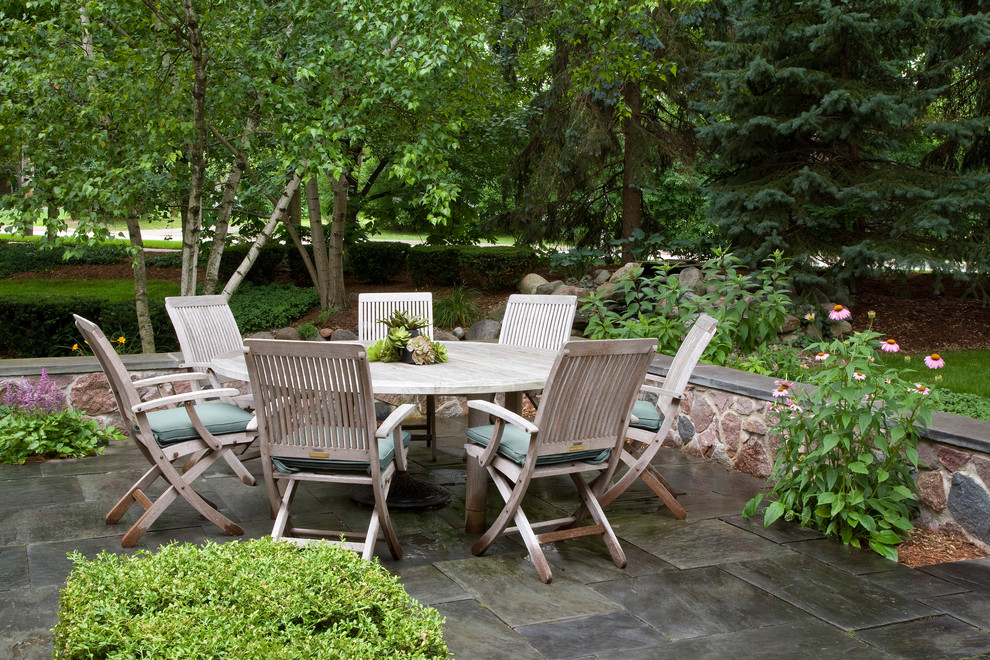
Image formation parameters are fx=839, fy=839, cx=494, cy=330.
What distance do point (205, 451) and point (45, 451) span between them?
1.76 m

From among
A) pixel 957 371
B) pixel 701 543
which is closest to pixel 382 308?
pixel 701 543

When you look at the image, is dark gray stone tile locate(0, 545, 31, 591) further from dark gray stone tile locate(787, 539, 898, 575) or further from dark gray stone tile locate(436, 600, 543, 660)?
dark gray stone tile locate(787, 539, 898, 575)

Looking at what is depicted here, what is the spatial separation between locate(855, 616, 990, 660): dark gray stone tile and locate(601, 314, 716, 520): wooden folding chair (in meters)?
1.30

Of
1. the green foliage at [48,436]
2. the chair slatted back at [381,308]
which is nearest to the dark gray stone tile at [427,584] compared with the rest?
the chair slatted back at [381,308]

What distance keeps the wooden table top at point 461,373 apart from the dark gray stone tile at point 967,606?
5.66 ft

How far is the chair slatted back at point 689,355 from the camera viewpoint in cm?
397

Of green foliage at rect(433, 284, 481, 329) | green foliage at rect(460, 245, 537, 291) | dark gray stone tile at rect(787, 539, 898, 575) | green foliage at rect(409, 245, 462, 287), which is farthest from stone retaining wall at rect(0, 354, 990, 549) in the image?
green foliage at rect(409, 245, 462, 287)

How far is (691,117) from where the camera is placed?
10594mm

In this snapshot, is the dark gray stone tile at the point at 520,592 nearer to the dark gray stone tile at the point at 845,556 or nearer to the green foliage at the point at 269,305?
the dark gray stone tile at the point at 845,556

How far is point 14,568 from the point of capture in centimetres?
325

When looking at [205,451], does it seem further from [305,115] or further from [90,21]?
[90,21]

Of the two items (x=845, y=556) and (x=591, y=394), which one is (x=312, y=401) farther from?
(x=845, y=556)

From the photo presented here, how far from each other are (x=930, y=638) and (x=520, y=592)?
139 cm

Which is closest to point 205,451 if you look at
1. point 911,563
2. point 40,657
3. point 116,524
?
point 116,524
